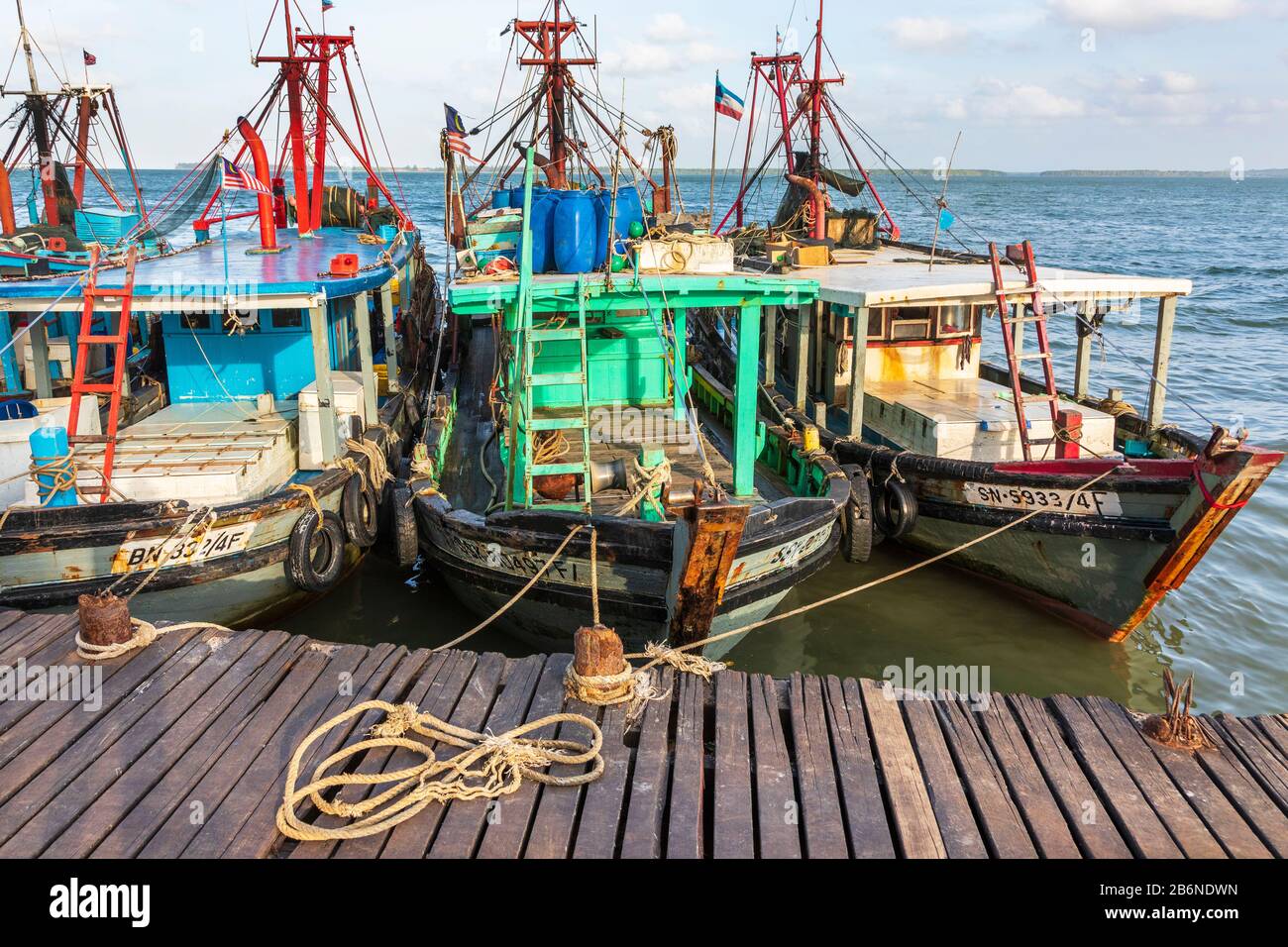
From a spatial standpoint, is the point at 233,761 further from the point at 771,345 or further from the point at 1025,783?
the point at 771,345

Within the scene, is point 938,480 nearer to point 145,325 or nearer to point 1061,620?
point 1061,620

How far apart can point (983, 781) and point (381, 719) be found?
336cm

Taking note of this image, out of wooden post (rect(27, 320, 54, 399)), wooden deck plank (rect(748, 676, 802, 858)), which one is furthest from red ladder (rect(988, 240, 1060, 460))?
wooden post (rect(27, 320, 54, 399))

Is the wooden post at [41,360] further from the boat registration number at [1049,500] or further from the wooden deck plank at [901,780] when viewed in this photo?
the boat registration number at [1049,500]

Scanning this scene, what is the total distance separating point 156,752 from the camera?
5.35 m

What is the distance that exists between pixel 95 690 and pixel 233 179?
8.49 meters

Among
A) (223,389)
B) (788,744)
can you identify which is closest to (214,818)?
(788,744)

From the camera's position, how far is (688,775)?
204 inches

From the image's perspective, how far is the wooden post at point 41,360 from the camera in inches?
478

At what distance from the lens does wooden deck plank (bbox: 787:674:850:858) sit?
4684 millimetres

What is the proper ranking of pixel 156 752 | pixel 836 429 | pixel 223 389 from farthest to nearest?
pixel 836 429 → pixel 223 389 → pixel 156 752

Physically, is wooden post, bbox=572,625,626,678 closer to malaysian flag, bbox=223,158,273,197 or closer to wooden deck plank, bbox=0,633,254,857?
wooden deck plank, bbox=0,633,254,857

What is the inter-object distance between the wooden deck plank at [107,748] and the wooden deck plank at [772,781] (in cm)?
323
